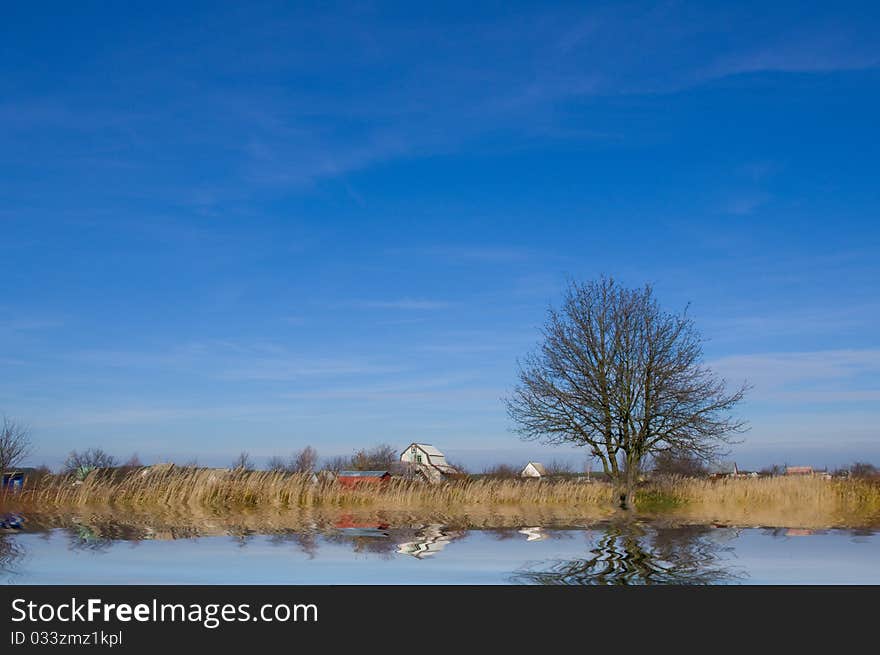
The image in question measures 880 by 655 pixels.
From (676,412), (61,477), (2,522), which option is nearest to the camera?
(2,522)

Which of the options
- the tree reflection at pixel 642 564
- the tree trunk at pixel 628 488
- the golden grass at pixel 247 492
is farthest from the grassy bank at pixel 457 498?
the tree reflection at pixel 642 564

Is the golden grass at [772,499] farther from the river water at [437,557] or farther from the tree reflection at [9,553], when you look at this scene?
the tree reflection at [9,553]

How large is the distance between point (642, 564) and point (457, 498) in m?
14.6

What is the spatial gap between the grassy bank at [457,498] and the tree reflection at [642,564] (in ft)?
20.9

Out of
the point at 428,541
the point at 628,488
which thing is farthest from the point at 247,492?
the point at 628,488

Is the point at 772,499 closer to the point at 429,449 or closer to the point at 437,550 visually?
the point at 437,550

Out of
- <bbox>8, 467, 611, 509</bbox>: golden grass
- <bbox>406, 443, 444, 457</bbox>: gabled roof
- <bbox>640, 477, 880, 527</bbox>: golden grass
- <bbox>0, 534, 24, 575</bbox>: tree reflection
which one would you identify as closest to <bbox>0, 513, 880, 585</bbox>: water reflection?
<bbox>0, 534, 24, 575</bbox>: tree reflection

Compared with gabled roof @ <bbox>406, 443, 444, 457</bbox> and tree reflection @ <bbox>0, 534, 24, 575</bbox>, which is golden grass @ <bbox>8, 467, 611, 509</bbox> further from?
gabled roof @ <bbox>406, 443, 444, 457</bbox>

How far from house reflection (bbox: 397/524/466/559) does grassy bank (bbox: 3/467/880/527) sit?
300cm

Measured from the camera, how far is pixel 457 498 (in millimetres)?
26547
